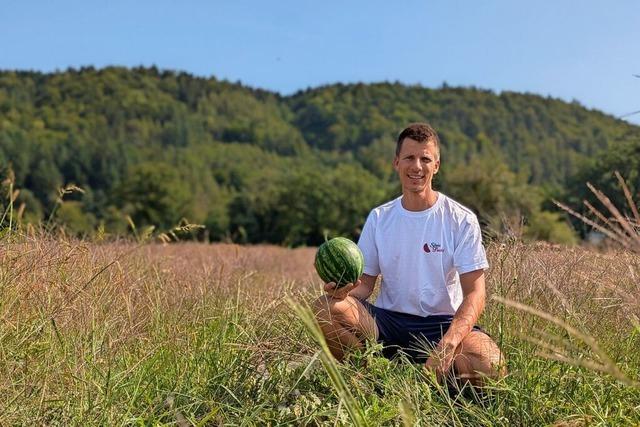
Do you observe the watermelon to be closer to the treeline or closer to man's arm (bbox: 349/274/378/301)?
man's arm (bbox: 349/274/378/301)

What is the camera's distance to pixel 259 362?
11.0 ft

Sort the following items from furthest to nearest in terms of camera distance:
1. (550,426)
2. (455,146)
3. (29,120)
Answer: (455,146)
(29,120)
(550,426)

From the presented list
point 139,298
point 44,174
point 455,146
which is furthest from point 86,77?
point 139,298

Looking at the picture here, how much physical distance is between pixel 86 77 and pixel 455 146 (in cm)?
7150

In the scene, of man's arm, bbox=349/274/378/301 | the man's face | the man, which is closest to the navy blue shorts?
the man

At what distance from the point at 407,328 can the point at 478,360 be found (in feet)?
1.95

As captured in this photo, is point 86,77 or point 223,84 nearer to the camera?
point 86,77

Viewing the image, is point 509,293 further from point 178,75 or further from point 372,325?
point 178,75

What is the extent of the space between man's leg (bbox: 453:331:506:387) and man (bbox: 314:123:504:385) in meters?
0.06

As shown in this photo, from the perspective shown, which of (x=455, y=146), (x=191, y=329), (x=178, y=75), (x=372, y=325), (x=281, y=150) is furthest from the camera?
(x=178, y=75)

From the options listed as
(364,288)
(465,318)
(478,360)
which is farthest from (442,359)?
(364,288)

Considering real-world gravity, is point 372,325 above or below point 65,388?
above

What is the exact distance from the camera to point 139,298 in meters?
4.31

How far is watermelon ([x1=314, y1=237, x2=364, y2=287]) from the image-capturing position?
3695 mm
